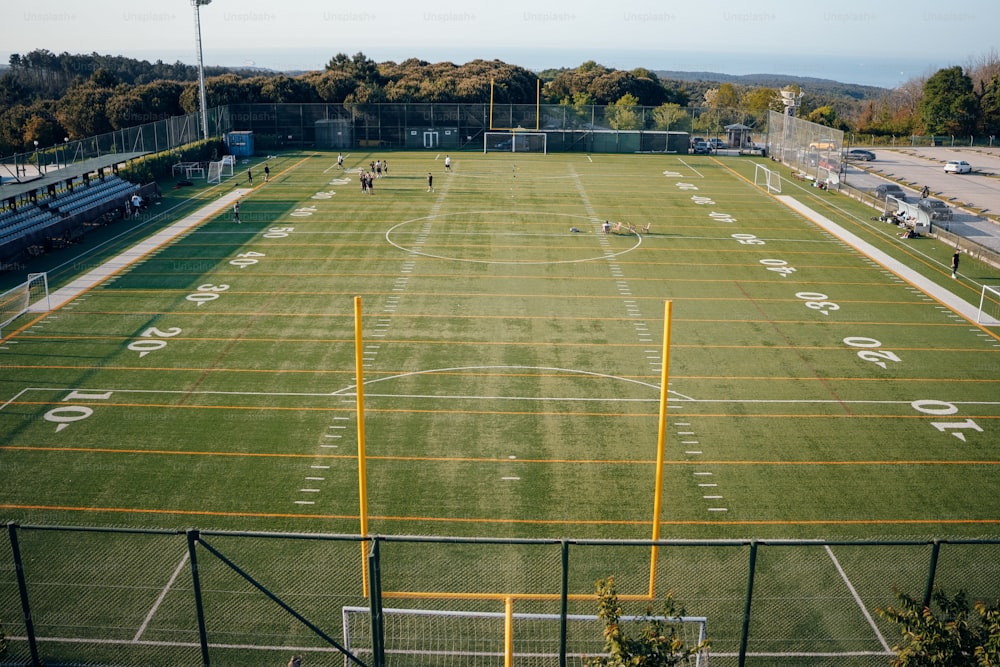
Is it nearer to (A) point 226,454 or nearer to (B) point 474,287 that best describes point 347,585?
(A) point 226,454

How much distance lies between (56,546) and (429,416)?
827 centimetres

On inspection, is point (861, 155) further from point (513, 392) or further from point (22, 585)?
point (22, 585)

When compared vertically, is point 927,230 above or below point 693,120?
below

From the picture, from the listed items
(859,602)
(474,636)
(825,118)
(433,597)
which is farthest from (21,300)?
(825,118)

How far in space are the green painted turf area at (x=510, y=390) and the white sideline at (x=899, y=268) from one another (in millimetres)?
606

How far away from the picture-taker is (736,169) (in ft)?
191

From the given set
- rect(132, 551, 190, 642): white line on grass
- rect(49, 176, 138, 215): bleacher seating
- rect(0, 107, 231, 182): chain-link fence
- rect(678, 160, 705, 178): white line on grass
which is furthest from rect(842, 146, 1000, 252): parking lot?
rect(0, 107, 231, 182): chain-link fence

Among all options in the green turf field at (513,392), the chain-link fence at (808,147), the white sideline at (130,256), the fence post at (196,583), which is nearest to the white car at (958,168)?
the chain-link fence at (808,147)

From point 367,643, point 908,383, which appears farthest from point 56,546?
point 908,383

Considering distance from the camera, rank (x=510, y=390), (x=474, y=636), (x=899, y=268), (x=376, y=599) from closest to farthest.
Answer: (x=376, y=599)
(x=474, y=636)
(x=510, y=390)
(x=899, y=268)

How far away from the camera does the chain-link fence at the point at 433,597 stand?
1241 centimetres

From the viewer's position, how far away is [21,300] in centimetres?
2681

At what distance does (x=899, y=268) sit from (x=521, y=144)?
124ft

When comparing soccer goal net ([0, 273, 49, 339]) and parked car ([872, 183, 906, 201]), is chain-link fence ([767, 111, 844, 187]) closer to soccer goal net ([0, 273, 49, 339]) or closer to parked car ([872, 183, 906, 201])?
parked car ([872, 183, 906, 201])
